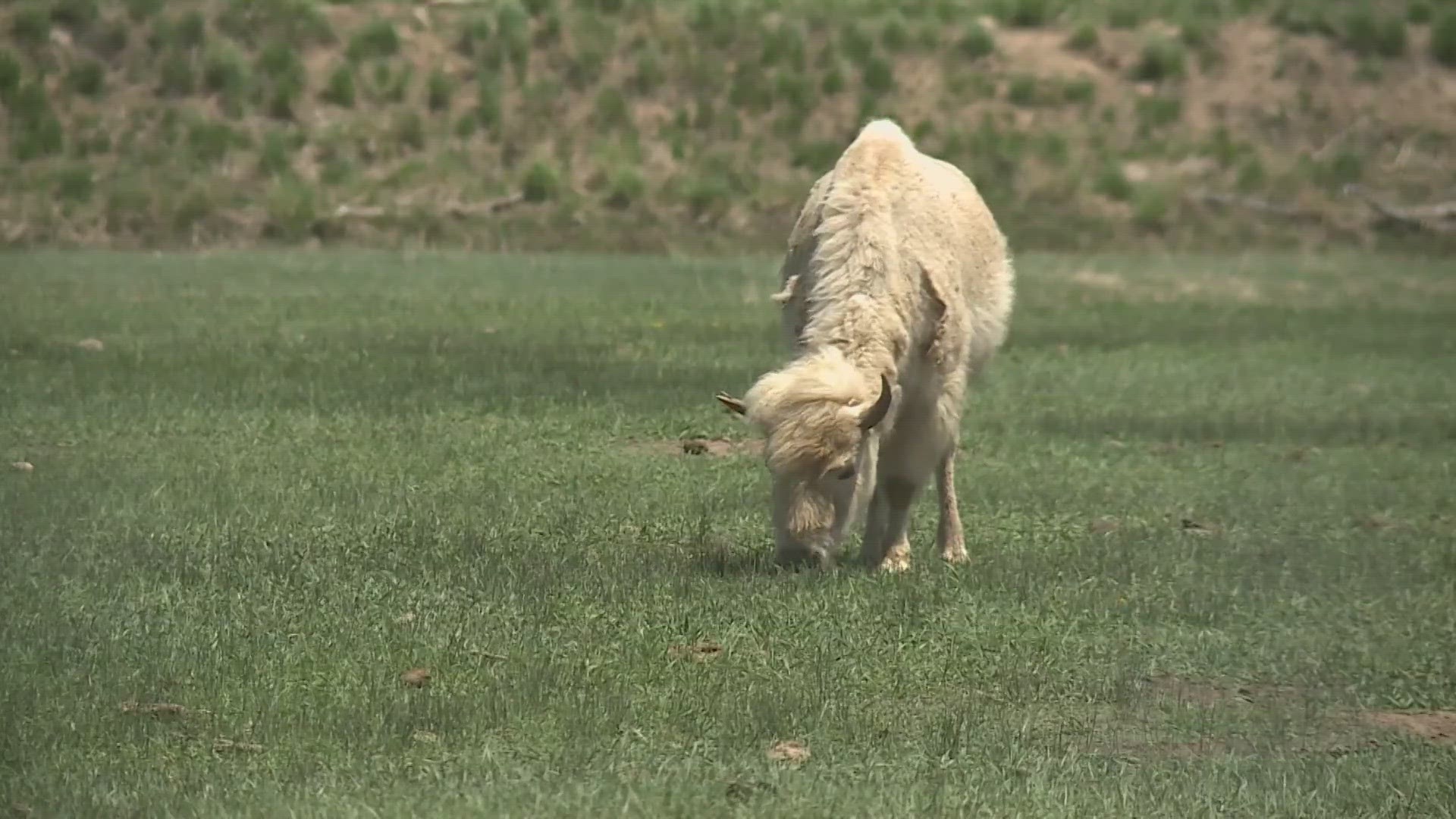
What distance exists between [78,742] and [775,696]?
256cm

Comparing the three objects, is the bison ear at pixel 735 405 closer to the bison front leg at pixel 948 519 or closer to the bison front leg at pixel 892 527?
the bison front leg at pixel 892 527

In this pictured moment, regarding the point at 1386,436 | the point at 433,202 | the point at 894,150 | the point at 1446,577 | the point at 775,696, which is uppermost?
the point at 894,150

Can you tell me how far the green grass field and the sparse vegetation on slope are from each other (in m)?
12.4

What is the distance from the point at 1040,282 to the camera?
2708 cm

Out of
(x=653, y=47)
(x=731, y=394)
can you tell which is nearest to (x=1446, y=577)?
(x=731, y=394)

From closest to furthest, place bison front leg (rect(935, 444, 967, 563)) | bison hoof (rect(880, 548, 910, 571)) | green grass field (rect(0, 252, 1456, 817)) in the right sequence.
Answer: green grass field (rect(0, 252, 1456, 817)), bison hoof (rect(880, 548, 910, 571)), bison front leg (rect(935, 444, 967, 563))

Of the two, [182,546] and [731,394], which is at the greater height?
[182,546]

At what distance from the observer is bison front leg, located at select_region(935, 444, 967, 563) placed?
38.4 feet

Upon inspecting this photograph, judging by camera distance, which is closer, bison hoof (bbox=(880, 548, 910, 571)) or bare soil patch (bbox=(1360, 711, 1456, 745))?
bare soil patch (bbox=(1360, 711, 1456, 745))

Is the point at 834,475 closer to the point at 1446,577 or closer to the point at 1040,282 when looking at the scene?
the point at 1446,577

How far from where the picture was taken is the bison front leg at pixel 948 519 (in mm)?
11695

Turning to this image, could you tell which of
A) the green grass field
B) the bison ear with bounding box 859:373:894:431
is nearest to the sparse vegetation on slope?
the green grass field

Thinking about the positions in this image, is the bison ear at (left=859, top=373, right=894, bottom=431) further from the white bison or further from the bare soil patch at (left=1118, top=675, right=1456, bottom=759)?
the bare soil patch at (left=1118, top=675, right=1456, bottom=759)

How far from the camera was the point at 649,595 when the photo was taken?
9.77m
